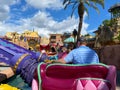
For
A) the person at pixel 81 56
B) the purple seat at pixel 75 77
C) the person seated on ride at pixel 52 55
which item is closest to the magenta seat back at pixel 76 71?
the purple seat at pixel 75 77

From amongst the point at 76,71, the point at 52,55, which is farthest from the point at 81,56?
the point at 52,55

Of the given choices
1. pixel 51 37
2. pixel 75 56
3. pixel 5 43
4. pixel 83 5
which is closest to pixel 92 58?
pixel 75 56

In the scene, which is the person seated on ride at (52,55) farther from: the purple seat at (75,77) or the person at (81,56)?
the purple seat at (75,77)

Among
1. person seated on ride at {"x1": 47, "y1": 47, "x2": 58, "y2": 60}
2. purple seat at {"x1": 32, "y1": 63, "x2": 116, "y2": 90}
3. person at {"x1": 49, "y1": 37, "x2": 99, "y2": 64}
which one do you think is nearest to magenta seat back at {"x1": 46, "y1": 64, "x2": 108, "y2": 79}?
purple seat at {"x1": 32, "y1": 63, "x2": 116, "y2": 90}

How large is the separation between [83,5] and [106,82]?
3475 cm

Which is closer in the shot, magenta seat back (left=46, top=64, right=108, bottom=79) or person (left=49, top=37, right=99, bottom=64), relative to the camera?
magenta seat back (left=46, top=64, right=108, bottom=79)

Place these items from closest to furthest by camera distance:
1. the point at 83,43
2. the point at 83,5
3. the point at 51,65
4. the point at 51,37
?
the point at 51,65, the point at 83,43, the point at 83,5, the point at 51,37

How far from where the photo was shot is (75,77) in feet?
14.8

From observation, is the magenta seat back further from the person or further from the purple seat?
the person

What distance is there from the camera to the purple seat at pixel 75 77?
4.31 m

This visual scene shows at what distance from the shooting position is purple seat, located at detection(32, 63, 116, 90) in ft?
14.1

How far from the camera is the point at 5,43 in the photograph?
632 inches

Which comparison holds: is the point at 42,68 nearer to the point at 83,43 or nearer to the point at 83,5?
the point at 83,43

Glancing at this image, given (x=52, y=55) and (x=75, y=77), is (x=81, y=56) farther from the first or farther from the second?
(x=52, y=55)
